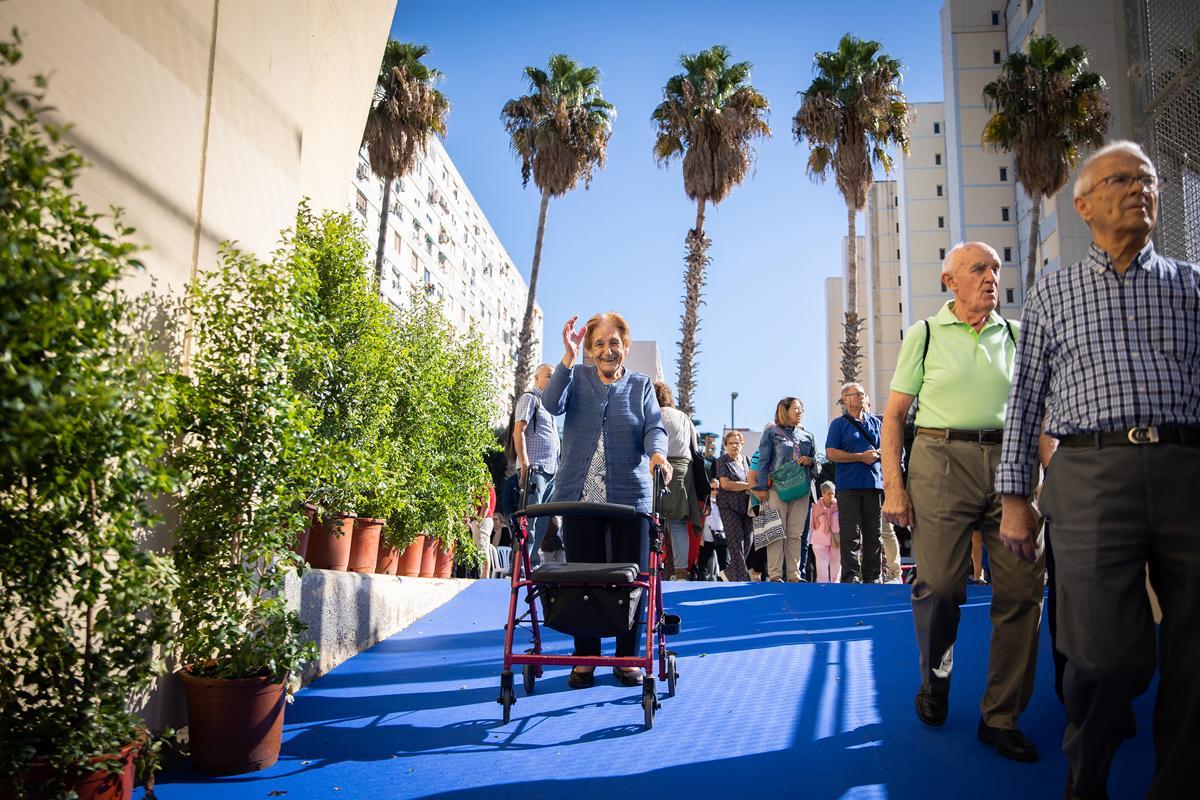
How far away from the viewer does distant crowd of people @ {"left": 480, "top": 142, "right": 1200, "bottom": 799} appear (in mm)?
2711

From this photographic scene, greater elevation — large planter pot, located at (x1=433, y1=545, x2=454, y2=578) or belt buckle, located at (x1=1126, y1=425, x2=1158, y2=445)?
belt buckle, located at (x1=1126, y1=425, x2=1158, y2=445)

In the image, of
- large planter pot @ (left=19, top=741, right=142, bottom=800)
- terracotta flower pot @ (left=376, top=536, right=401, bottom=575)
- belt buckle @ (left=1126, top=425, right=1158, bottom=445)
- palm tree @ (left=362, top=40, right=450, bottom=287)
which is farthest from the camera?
palm tree @ (left=362, top=40, right=450, bottom=287)

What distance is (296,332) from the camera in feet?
12.8

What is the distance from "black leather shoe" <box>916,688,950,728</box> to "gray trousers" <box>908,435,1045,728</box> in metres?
0.03

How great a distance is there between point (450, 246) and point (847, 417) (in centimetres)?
4819

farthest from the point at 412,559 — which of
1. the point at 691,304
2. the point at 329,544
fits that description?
the point at 691,304

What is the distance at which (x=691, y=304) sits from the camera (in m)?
24.3

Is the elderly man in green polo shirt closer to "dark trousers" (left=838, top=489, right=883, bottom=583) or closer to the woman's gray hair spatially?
the woman's gray hair

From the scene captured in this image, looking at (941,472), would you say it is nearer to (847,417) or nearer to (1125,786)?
(1125,786)

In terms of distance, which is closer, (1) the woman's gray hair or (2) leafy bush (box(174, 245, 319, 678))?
(1) the woman's gray hair

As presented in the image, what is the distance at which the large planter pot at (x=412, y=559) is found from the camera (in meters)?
8.01

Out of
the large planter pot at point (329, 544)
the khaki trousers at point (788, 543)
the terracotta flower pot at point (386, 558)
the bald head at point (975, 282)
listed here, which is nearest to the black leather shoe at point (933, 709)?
the bald head at point (975, 282)

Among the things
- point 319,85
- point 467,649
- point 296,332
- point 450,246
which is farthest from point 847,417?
point 450,246

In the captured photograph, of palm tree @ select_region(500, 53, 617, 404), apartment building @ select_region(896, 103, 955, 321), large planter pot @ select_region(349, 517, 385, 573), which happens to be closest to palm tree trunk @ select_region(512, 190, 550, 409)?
palm tree @ select_region(500, 53, 617, 404)
